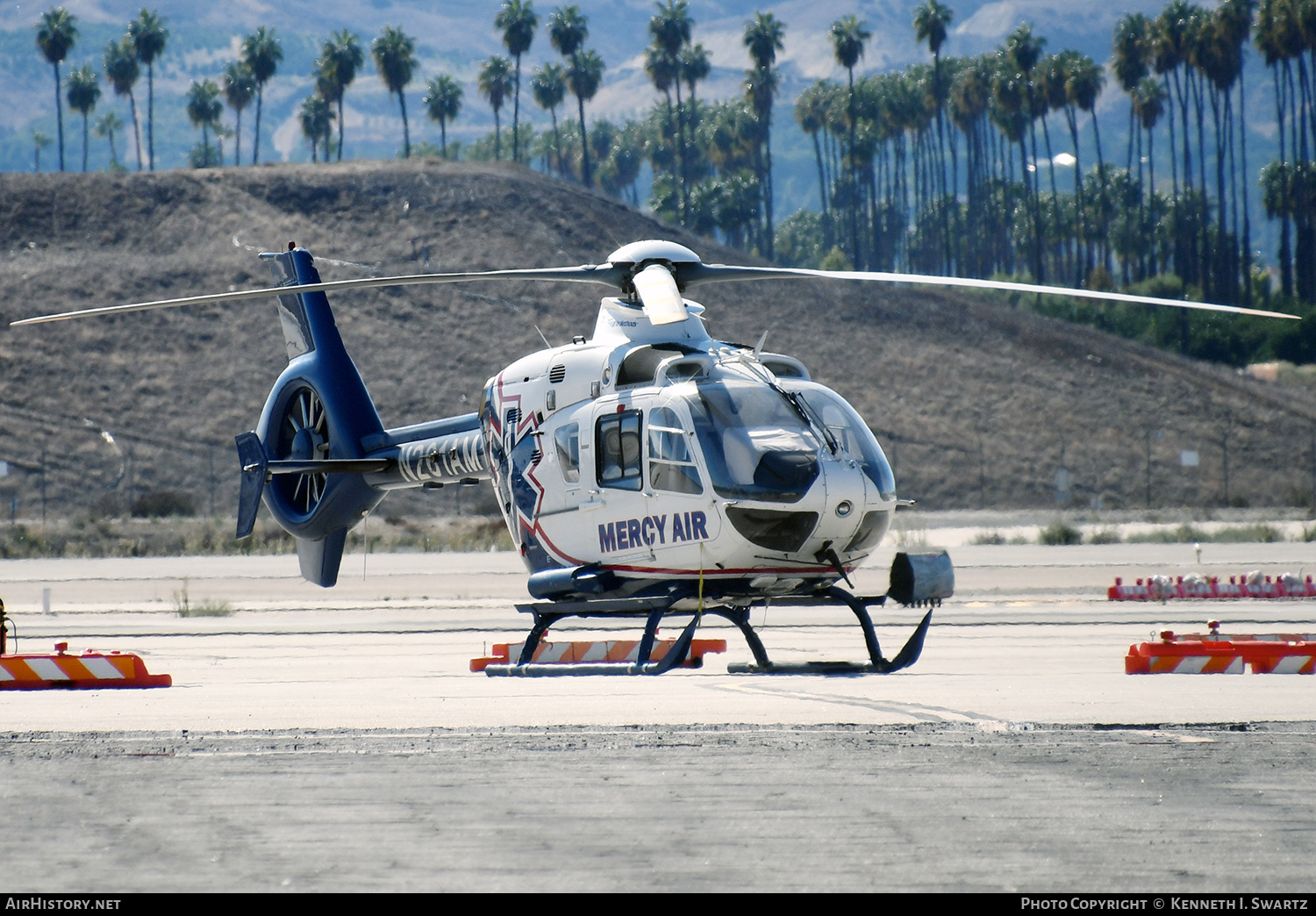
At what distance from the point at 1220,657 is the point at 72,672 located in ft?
37.1

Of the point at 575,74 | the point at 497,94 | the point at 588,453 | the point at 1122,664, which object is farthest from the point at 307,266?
the point at 497,94

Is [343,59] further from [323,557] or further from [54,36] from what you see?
[323,557]

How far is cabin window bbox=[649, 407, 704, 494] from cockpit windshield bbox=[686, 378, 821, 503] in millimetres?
186

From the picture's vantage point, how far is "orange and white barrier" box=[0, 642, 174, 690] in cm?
1374

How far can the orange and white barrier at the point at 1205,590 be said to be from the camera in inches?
962

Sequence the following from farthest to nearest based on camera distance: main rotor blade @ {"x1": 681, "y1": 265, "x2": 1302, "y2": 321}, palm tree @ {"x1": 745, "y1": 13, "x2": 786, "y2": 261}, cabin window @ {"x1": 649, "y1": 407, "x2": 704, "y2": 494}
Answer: palm tree @ {"x1": 745, "y1": 13, "x2": 786, "y2": 261} → cabin window @ {"x1": 649, "y1": 407, "x2": 704, "y2": 494} → main rotor blade @ {"x1": 681, "y1": 265, "x2": 1302, "y2": 321}

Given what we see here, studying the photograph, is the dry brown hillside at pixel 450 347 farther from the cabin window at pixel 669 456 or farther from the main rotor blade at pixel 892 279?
the cabin window at pixel 669 456

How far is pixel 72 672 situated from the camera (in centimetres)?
1382

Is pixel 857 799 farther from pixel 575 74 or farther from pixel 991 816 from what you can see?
pixel 575 74

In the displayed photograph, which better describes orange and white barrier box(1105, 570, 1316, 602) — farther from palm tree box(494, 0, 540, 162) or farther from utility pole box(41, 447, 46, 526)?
palm tree box(494, 0, 540, 162)

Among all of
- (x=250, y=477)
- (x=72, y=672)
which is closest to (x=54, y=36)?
(x=250, y=477)

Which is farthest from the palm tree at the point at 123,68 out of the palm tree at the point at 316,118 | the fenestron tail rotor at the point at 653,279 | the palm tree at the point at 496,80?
the fenestron tail rotor at the point at 653,279

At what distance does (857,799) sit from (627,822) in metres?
1.41

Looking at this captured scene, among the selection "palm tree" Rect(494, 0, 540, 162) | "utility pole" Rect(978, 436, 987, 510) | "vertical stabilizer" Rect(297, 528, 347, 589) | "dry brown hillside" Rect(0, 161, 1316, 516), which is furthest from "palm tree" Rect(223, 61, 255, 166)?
"vertical stabilizer" Rect(297, 528, 347, 589)
